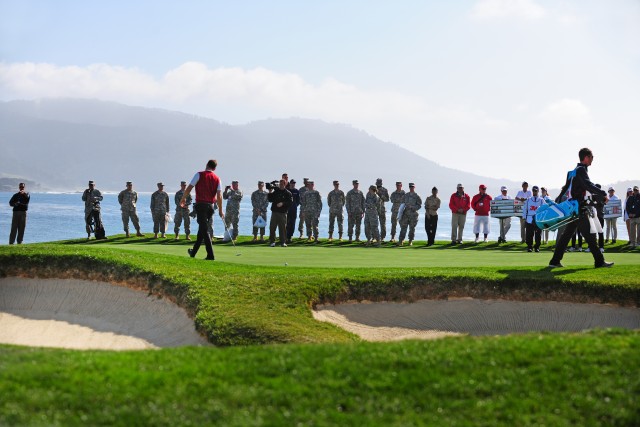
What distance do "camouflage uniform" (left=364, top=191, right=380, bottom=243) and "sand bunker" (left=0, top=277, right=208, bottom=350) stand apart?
49.1 ft

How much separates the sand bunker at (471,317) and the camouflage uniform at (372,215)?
1475cm

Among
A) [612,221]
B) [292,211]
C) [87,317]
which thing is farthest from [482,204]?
[87,317]

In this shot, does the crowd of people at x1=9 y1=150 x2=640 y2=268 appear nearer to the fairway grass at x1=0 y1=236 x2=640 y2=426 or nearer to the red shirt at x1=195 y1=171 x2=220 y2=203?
the red shirt at x1=195 y1=171 x2=220 y2=203

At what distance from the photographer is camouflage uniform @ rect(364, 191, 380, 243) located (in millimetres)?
28469

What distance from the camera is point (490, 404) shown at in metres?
6.61

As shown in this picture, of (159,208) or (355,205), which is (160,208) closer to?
(159,208)

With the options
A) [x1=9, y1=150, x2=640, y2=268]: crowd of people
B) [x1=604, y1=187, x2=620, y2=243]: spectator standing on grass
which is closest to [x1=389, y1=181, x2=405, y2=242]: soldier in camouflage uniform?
[x1=9, y1=150, x2=640, y2=268]: crowd of people

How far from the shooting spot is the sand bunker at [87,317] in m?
12.2

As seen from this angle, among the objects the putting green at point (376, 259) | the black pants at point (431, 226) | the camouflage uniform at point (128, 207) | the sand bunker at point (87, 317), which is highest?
the camouflage uniform at point (128, 207)

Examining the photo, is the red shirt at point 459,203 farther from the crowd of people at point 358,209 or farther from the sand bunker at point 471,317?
the sand bunker at point 471,317

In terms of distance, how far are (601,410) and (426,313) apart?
681 centimetres

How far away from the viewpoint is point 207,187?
16.3m

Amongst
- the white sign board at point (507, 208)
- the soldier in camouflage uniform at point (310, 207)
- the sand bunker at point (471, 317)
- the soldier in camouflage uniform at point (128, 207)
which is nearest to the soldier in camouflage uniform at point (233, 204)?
the soldier in camouflage uniform at point (310, 207)

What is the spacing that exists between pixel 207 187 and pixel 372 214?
1322 cm
